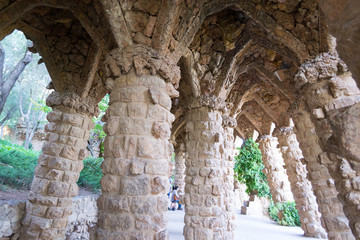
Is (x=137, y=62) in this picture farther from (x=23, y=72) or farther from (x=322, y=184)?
(x=23, y=72)

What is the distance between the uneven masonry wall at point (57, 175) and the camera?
4160 mm

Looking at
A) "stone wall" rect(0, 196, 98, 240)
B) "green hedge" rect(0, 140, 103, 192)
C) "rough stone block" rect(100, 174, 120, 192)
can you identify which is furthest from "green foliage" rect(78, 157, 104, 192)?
"rough stone block" rect(100, 174, 120, 192)

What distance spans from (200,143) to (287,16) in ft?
10.9

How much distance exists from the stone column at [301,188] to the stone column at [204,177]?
12.8 feet

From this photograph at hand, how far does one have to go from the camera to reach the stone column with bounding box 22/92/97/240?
418cm

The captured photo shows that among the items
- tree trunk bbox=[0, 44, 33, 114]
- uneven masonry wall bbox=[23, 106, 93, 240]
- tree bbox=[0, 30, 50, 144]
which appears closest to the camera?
uneven masonry wall bbox=[23, 106, 93, 240]

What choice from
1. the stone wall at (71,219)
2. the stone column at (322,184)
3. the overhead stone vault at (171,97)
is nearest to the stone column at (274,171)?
the overhead stone vault at (171,97)

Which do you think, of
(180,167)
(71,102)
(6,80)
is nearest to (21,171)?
(6,80)

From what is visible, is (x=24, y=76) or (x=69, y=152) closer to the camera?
(x=69, y=152)

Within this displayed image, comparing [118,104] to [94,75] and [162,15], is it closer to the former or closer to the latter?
[162,15]

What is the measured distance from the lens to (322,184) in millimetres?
4762

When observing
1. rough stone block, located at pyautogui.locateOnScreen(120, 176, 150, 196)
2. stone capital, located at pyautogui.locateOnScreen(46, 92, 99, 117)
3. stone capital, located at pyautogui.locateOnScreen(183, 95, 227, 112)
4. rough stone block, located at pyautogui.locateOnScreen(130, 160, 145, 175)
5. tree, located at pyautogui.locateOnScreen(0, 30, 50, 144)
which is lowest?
rough stone block, located at pyautogui.locateOnScreen(120, 176, 150, 196)

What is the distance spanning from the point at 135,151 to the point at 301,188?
7.34 meters

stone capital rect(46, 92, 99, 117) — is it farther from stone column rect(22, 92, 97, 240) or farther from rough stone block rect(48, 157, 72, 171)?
rough stone block rect(48, 157, 72, 171)
